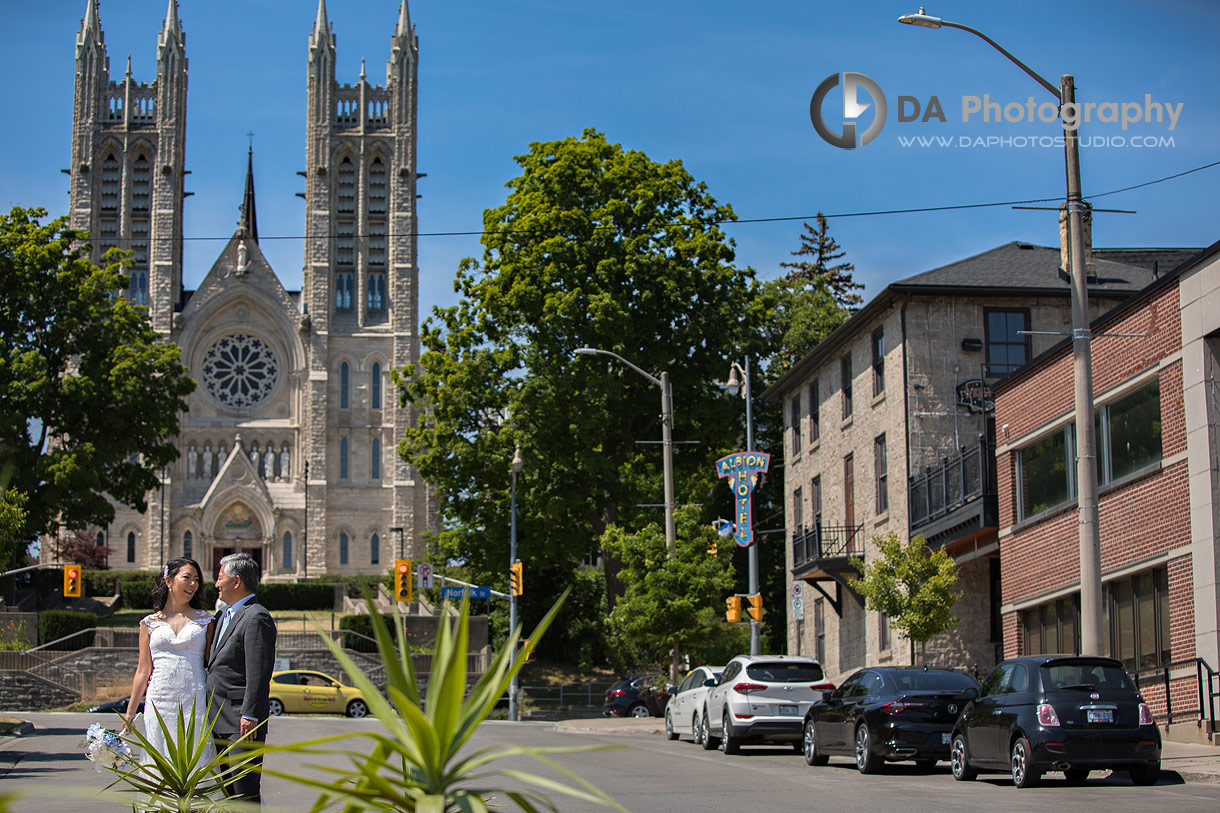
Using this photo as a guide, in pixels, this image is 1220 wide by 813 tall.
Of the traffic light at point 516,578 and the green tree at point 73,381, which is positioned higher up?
the green tree at point 73,381

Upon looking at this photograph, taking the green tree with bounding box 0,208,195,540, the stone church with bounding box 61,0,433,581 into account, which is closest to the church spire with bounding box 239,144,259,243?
the stone church with bounding box 61,0,433,581

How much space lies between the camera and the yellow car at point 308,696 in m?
37.6

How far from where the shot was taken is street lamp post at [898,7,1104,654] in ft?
52.3

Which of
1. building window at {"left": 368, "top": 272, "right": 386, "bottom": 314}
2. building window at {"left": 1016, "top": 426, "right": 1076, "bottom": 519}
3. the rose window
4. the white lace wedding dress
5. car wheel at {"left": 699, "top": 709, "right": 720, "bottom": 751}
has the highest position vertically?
building window at {"left": 368, "top": 272, "right": 386, "bottom": 314}

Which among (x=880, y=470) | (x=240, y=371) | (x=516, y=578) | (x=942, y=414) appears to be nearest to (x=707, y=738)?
(x=942, y=414)

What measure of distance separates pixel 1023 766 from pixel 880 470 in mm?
18729

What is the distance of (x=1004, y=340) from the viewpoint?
102ft

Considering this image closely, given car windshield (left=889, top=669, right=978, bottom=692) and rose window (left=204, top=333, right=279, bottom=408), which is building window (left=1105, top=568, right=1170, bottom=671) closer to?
car windshield (left=889, top=669, right=978, bottom=692)

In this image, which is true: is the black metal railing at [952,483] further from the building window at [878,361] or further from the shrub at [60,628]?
the shrub at [60,628]

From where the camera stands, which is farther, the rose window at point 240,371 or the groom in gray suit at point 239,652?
the rose window at point 240,371

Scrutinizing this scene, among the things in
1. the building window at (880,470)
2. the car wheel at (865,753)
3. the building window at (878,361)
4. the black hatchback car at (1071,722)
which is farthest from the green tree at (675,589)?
the black hatchback car at (1071,722)

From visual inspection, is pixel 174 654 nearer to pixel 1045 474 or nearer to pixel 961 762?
pixel 961 762

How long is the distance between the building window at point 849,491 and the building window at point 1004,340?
534 centimetres

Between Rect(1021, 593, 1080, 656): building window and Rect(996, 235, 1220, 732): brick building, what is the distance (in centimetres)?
3
